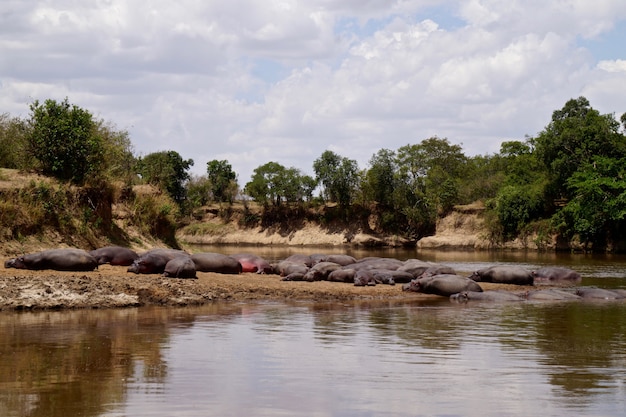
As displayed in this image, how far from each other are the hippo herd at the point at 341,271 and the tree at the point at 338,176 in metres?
47.4

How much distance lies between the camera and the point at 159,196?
32.3 metres

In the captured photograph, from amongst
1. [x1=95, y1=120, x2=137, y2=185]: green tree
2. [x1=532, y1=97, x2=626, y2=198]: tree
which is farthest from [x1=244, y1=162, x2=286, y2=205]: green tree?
[x1=95, y1=120, x2=137, y2=185]: green tree

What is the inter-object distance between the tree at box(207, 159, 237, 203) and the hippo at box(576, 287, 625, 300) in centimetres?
6451

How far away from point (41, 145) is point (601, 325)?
20860mm

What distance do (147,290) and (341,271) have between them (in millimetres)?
7798

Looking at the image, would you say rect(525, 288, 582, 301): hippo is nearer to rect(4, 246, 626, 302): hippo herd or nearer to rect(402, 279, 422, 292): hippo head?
rect(4, 246, 626, 302): hippo herd

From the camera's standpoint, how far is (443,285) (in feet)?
73.8

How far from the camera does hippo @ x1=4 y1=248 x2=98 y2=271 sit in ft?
66.3

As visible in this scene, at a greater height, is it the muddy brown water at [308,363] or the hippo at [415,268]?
the hippo at [415,268]

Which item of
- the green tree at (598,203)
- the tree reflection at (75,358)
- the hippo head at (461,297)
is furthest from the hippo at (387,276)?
the green tree at (598,203)

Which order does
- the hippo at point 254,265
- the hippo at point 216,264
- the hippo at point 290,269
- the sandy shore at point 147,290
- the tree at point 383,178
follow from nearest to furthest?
the sandy shore at point 147,290 → the hippo at point 216,264 → the hippo at point 290,269 → the hippo at point 254,265 → the tree at point 383,178

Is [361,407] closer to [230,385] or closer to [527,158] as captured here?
[230,385]

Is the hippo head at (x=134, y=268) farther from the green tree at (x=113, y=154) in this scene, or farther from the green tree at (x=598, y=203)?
the green tree at (x=598, y=203)

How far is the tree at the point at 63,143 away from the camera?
92.8 feet
